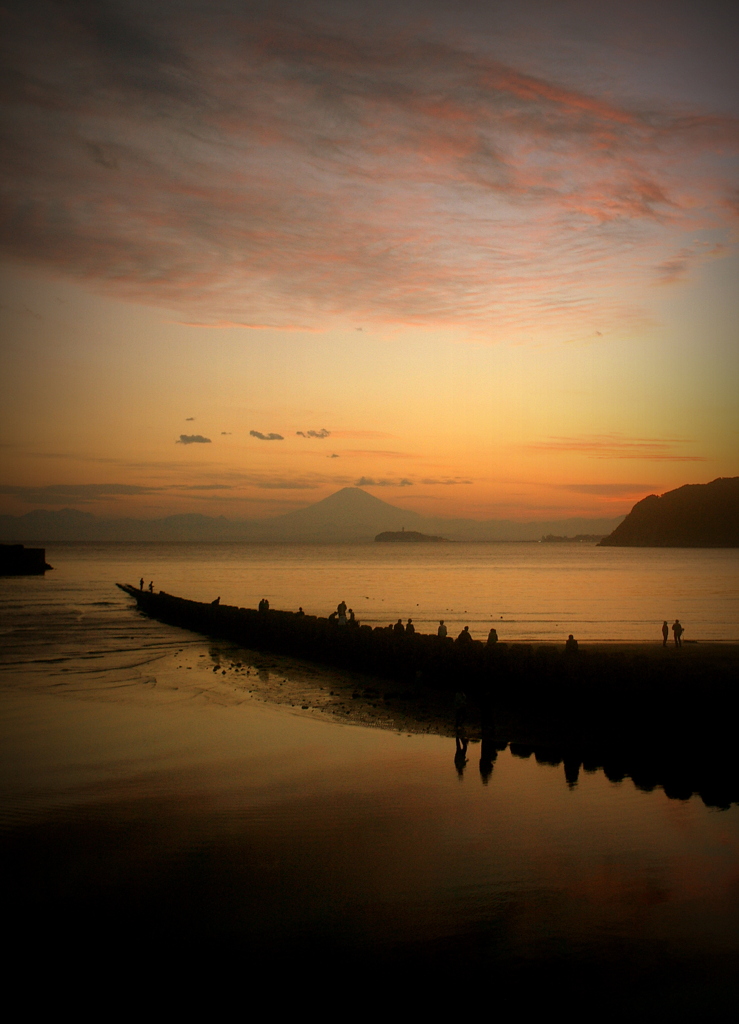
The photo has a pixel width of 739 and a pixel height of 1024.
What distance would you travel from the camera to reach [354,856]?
33.3 ft

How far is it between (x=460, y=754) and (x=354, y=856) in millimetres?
5461

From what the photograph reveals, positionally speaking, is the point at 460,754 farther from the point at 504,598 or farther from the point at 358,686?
the point at 504,598

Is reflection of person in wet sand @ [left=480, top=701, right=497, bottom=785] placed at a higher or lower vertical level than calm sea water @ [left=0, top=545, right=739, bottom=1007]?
higher

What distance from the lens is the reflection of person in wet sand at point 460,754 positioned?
14230 millimetres

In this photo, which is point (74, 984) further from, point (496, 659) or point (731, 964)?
point (496, 659)

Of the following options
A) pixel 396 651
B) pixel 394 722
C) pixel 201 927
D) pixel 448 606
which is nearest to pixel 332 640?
pixel 396 651

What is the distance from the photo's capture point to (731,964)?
7445mm

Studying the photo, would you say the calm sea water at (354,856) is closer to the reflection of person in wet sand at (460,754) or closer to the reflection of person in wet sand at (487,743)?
the reflection of person in wet sand at (460,754)

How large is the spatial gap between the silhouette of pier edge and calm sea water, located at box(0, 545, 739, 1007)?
0.89 m

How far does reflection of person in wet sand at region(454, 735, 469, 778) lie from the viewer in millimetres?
14230

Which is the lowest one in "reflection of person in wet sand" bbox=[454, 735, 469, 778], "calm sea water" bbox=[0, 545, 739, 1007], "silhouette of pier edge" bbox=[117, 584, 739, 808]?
"calm sea water" bbox=[0, 545, 739, 1007]

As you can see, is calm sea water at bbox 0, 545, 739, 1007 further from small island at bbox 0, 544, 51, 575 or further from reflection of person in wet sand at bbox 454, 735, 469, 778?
small island at bbox 0, 544, 51, 575

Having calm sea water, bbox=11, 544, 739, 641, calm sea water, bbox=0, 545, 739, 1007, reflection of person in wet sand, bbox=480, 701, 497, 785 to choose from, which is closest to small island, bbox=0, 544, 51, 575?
calm sea water, bbox=11, 544, 739, 641

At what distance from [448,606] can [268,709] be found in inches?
1477
